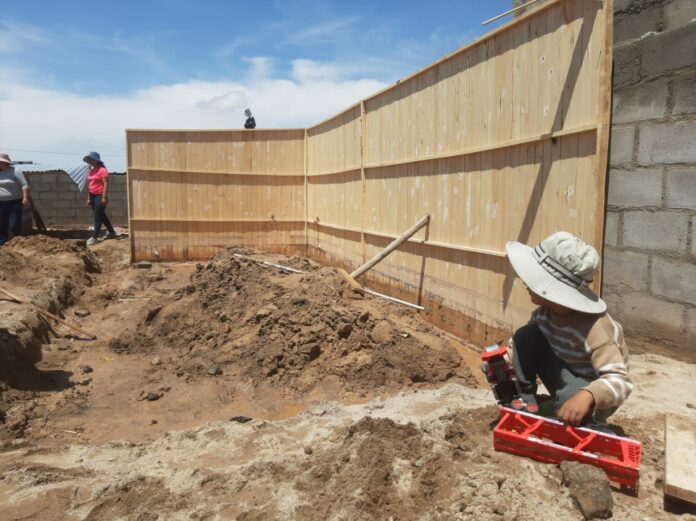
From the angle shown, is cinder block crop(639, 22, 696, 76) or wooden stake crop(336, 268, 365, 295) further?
wooden stake crop(336, 268, 365, 295)

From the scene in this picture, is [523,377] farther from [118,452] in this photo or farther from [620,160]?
[118,452]

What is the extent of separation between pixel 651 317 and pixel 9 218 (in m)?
10.4

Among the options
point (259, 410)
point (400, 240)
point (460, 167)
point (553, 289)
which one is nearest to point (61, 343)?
point (259, 410)

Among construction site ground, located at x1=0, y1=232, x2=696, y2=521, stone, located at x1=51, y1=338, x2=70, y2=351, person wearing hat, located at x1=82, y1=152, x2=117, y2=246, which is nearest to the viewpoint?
construction site ground, located at x1=0, y1=232, x2=696, y2=521

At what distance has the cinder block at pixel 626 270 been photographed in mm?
3824

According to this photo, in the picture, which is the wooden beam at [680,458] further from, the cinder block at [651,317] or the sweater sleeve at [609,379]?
the cinder block at [651,317]

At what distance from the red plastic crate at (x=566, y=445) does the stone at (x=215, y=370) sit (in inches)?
123

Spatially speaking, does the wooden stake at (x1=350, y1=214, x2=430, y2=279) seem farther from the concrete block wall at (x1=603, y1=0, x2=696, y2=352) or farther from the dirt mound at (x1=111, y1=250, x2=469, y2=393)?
the concrete block wall at (x1=603, y1=0, x2=696, y2=352)

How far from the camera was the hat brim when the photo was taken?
2.52 m

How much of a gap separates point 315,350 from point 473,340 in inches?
65.3

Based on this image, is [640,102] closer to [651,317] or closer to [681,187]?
[681,187]

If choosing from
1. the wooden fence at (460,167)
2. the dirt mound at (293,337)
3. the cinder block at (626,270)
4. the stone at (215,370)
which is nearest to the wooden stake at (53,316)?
the dirt mound at (293,337)

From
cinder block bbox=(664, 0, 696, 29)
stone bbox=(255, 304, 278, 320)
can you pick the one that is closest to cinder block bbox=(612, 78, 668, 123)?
cinder block bbox=(664, 0, 696, 29)

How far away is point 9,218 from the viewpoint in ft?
33.4
